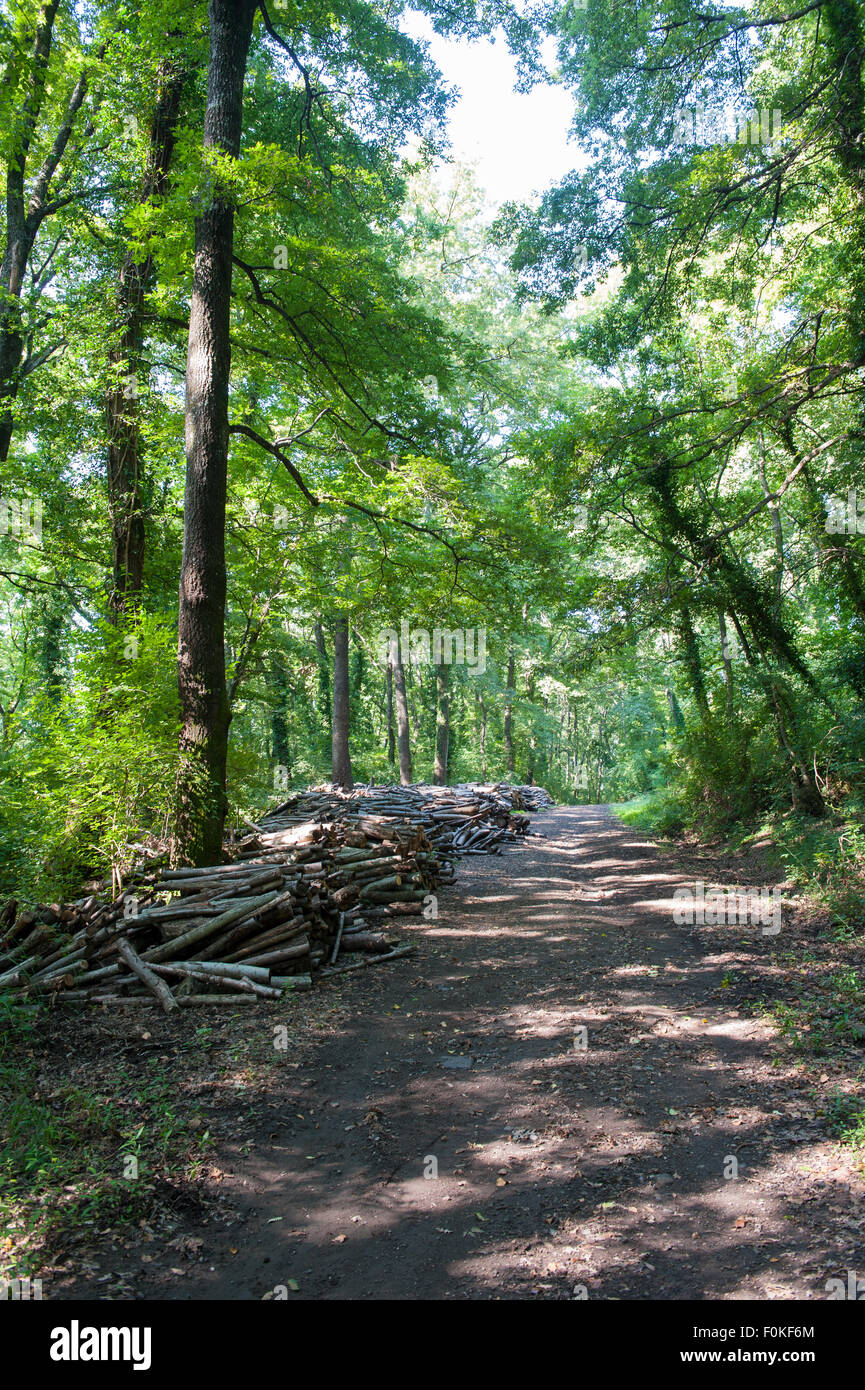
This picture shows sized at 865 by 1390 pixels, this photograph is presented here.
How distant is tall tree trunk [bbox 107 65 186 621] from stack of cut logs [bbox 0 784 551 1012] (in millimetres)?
4426

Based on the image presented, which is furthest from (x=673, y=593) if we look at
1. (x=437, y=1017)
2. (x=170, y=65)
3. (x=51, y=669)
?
(x=51, y=669)

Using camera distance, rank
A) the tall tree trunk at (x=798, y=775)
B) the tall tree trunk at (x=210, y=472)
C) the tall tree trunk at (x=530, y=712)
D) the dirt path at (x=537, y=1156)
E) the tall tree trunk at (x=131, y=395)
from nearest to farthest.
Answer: the dirt path at (x=537, y=1156) → the tall tree trunk at (x=210, y=472) → the tall tree trunk at (x=131, y=395) → the tall tree trunk at (x=798, y=775) → the tall tree trunk at (x=530, y=712)

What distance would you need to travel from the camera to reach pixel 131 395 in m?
10.1

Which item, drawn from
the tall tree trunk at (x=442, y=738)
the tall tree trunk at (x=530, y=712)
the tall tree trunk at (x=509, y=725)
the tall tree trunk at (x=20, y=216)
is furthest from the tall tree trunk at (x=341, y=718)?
the tall tree trunk at (x=530, y=712)

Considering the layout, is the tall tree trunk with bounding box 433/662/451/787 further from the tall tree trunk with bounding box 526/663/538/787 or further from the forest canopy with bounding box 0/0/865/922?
the forest canopy with bounding box 0/0/865/922

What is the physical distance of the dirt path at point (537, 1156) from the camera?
9.66ft

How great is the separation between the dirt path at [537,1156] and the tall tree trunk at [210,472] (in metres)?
2.82

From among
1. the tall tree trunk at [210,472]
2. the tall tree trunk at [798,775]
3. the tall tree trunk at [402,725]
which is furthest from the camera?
the tall tree trunk at [402,725]

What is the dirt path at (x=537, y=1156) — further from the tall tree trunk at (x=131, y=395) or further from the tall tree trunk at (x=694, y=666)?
the tall tree trunk at (x=694, y=666)

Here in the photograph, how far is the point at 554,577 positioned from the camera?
1022 cm

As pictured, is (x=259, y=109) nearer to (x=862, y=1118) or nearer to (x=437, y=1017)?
(x=437, y=1017)

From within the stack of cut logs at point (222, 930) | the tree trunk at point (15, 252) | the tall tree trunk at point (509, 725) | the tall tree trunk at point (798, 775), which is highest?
the tree trunk at point (15, 252)

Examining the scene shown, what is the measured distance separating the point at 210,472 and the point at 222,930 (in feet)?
16.4

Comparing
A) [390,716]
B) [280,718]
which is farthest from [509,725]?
[280,718]
